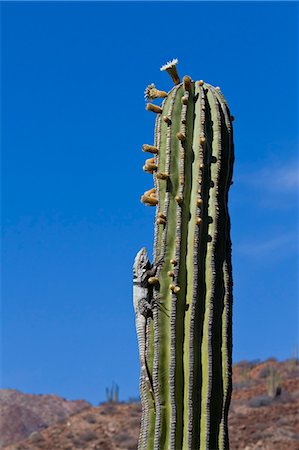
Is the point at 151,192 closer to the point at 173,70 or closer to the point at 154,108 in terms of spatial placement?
the point at 154,108

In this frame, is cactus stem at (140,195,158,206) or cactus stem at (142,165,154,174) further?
cactus stem at (142,165,154,174)

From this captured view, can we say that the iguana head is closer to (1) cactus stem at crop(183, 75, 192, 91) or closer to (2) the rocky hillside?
(1) cactus stem at crop(183, 75, 192, 91)

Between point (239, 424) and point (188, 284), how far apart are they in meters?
18.9

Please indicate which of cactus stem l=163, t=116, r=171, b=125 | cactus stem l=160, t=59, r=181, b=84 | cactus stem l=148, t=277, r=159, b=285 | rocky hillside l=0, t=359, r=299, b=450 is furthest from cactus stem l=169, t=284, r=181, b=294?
rocky hillside l=0, t=359, r=299, b=450

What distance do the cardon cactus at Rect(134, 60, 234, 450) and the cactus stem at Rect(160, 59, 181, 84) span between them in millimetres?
234

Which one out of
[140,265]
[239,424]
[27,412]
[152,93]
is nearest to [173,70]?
[152,93]

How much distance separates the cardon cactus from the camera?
5.70 meters

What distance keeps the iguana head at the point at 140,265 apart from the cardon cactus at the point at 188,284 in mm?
14

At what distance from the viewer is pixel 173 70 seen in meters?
6.57

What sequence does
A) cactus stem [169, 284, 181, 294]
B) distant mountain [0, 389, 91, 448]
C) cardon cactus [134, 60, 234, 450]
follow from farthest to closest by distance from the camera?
distant mountain [0, 389, 91, 448]
cactus stem [169, 284, 181, 294]
cardon cactus [134, 60, 234, 450]

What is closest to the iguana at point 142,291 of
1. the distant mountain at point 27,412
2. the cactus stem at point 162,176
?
the cactus stem at point 162,176

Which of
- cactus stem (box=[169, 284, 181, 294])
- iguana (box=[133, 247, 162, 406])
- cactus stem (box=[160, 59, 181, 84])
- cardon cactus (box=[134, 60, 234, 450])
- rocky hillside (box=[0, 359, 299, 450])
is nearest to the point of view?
cardon cactus (box=[134, 60, 234, 450])

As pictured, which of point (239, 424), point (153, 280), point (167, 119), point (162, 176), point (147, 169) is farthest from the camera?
point (239, 424)

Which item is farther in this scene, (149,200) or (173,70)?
(173,70)
